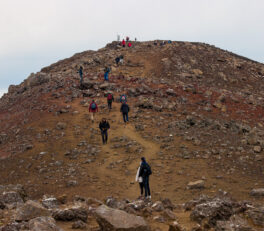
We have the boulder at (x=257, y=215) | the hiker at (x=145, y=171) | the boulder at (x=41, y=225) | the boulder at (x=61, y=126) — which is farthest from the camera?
the boulder at (x=61, y=126)

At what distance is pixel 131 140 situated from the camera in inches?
800

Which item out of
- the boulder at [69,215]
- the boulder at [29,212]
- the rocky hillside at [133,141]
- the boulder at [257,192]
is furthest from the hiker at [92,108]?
the boulder at [29,212]

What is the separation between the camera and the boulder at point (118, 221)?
21.5ft

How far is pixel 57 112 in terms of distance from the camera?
25219mm

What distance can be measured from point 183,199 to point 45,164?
9.27 meters

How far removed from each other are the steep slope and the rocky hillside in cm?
6

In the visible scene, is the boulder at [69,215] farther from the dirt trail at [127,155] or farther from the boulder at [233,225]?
the dirt trail at [127,155]

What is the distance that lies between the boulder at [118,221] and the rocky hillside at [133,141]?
6297mm

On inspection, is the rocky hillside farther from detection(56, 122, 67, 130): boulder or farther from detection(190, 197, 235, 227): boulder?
detection(190, 197, 235, 227): boulder

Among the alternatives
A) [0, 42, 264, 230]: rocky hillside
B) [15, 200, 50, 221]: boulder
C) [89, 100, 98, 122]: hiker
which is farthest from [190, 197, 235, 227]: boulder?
[89, 100, 98, 122]: hiker

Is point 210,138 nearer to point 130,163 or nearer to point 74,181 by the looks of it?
point 130,163

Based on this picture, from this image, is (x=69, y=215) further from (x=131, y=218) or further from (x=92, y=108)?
(x=92, y=108)

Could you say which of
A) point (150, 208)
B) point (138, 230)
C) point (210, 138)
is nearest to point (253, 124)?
point (210, 138)

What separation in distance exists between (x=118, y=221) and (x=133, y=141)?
1340 centimetres
